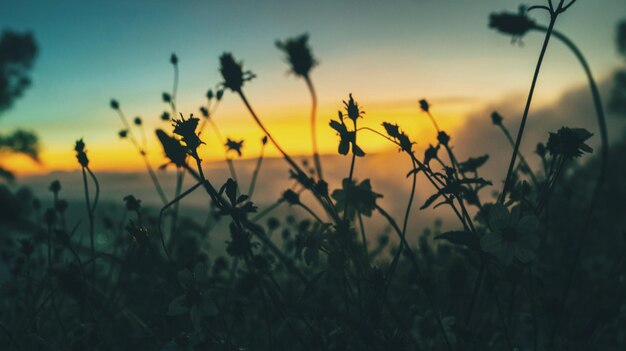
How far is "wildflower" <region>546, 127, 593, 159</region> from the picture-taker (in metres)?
1.12

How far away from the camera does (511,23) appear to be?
1466 mm

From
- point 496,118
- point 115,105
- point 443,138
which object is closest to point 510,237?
point 443,138

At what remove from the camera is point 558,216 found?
302cm

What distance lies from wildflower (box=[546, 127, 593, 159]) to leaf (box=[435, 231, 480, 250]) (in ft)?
0.89

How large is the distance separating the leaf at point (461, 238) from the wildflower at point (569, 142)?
272 mm

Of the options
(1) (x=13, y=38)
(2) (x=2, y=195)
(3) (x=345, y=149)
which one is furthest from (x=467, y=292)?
(1) (x=13, y=38)

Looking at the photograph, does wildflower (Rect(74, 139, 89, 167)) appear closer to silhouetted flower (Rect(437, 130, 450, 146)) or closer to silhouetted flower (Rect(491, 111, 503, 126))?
silhouetted flower (Rect(437, 130, 450, 146))

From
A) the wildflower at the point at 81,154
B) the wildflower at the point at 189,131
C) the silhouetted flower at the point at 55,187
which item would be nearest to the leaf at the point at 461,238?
the wildflower at the point at 189,131

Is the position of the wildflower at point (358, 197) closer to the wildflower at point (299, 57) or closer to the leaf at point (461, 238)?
the leaf at point (461, 238)

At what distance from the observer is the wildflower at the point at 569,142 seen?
3.68ft

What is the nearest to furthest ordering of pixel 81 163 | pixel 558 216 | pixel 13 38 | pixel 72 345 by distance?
pixel 72 345
pixel 81 163
pixel 558 216
pixel 13 38

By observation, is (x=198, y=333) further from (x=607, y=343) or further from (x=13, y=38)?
(x=13, y=38)

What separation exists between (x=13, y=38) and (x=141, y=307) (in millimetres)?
10889

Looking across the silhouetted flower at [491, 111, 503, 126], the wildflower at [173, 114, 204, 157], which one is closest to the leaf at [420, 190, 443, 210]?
the wildflower at [173, 114, 204, 157]
